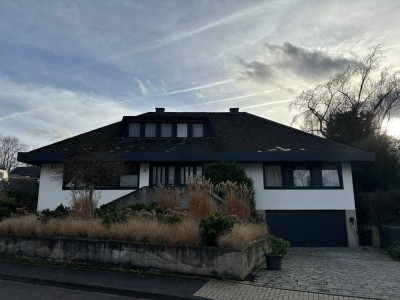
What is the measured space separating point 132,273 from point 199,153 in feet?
27.6

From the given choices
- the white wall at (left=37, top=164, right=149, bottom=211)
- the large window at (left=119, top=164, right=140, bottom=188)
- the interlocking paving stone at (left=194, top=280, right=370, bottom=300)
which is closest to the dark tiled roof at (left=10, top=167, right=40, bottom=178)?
the white wall at (left=37, top=164, right=149, bottom=211)

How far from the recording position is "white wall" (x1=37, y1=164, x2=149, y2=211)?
15.3m

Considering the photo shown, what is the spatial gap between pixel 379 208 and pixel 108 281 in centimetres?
1359

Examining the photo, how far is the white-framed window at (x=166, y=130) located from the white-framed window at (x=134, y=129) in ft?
4.64

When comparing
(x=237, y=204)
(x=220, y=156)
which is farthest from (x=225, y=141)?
(x=237, y=204)

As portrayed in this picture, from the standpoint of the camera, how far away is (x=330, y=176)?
51.3ft

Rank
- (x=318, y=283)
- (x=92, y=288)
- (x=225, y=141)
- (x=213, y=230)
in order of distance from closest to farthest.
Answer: (x=92, y=288), (x=318, y=283), (x=213, y=230), (x=225, y=141)

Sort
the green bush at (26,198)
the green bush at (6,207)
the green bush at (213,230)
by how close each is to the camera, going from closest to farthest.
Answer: the green bush at (213,230) → the green bush at (6,207) → the green bush at (26,198)

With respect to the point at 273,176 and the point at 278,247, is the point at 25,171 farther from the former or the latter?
the point at 278,247

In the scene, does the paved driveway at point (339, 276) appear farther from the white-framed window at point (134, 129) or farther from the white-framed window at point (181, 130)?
the white-framed window at point (134, 129)

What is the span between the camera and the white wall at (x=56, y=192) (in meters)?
15.3

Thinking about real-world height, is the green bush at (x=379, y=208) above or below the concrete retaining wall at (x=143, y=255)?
above

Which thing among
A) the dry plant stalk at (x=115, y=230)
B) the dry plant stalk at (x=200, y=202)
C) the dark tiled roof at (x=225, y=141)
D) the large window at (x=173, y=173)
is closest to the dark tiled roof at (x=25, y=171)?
the dark tiled roof at (x=225, y=141)

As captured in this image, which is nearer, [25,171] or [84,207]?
[84,207]
